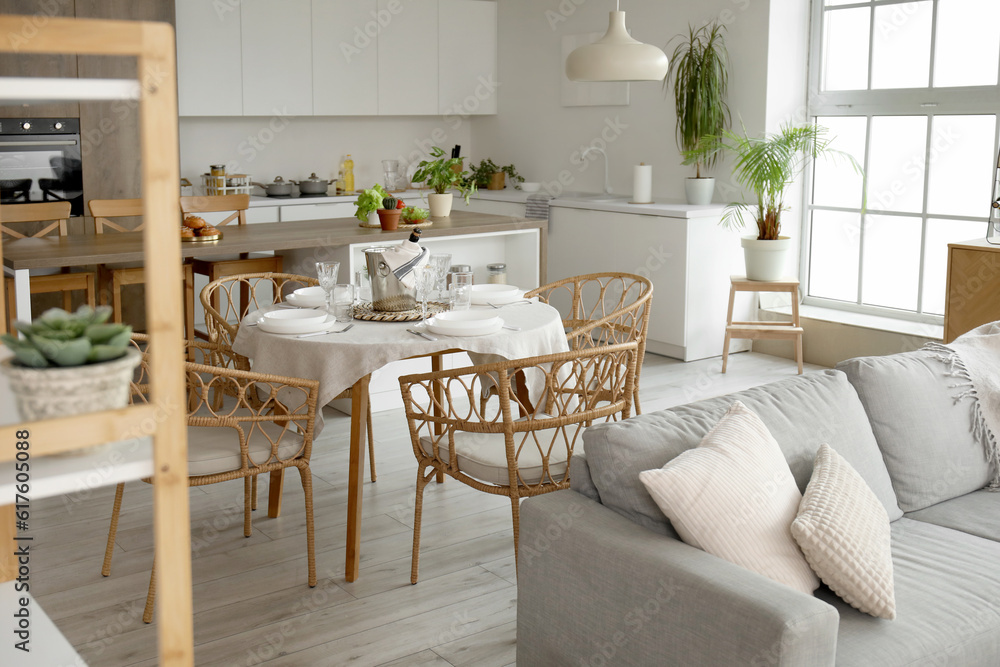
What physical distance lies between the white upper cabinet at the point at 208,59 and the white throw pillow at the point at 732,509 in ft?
16.9

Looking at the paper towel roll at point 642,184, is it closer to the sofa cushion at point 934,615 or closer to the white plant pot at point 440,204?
the white plant pot at point 440,204

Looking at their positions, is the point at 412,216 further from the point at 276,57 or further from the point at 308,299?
the point at 276,57

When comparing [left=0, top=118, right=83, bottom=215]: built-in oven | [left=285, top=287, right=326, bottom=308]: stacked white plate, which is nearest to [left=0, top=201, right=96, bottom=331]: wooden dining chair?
[left=0, top=118, right=83, bottom=215]: built-in oven

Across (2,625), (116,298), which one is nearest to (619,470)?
(2,625)

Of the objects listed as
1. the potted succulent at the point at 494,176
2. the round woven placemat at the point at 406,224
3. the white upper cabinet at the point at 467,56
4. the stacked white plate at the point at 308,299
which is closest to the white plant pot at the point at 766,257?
the round woven placemat at the point at 406,224

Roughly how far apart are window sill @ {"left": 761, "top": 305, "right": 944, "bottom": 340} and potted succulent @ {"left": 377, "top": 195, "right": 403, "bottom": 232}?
2.52 m

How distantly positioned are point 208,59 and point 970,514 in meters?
5.43

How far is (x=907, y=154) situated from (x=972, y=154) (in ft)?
1.20

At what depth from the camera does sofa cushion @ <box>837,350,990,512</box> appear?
248 centimetres

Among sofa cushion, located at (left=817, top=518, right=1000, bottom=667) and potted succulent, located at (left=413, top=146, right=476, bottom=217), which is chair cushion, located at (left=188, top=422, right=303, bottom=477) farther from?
potted succulent, located at (left=413, top=146, right=476, bottom=217)

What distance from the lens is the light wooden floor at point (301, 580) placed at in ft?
8.31

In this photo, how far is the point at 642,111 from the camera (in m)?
6.36

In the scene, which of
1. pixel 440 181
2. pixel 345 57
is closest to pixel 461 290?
pixel 440 181

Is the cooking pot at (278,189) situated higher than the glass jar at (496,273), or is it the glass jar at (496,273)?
the cooking pot at (278,189)
